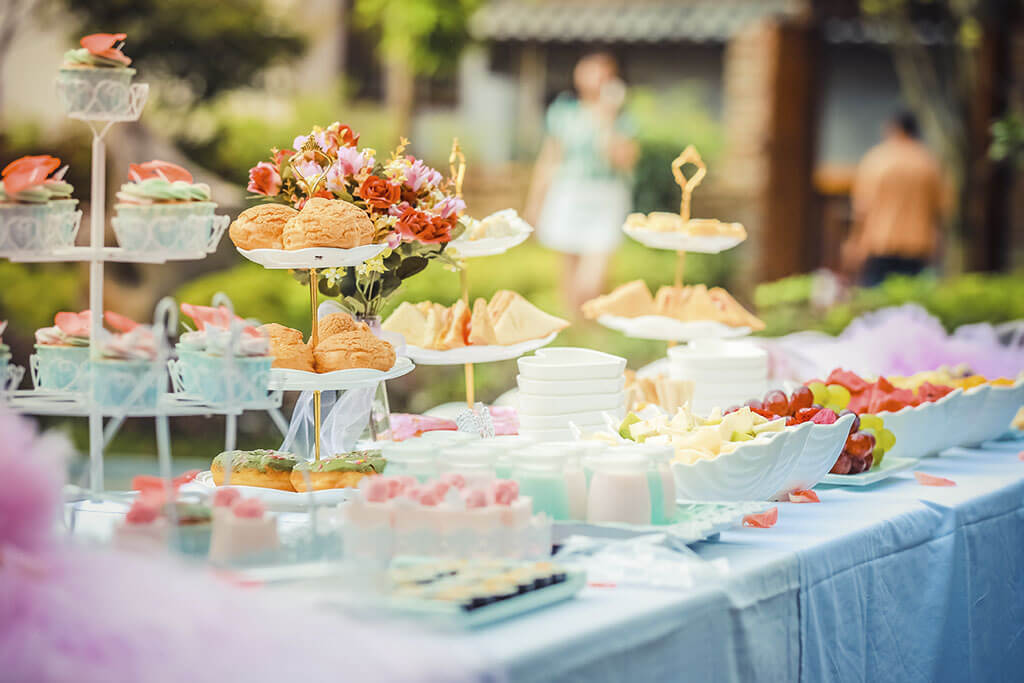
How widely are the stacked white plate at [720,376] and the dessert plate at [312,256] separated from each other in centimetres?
102

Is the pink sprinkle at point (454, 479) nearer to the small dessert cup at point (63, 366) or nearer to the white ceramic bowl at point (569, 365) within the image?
the small dessert cup at point (63, 366)

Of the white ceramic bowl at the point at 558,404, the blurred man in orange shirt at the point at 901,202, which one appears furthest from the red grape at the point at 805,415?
the blurred man in orange shirt at the point at 901,202

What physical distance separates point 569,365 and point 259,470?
66cm

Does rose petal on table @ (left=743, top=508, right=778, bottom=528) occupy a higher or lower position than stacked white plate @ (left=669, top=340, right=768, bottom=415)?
lower

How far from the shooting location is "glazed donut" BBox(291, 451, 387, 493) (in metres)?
2.40

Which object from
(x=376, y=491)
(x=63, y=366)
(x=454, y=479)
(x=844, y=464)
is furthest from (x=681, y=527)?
(x=63, y=366)

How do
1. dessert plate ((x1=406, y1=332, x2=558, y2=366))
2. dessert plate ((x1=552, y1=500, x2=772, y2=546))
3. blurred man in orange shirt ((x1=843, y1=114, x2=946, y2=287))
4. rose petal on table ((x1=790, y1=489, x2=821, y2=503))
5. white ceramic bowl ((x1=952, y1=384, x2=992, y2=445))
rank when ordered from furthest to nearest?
blurred man in orange shirt ((x1=843, y1=114, x2=946, y2=287)) → white ceramic bowl ((x1=952, y1=384, x2=992, y2=445)) → dessert plate ((x1=406, y1=332, x2=558, y2=366)) → rose petal on table ((x1=790, y1=489, x2=821, y2=503)) → dessert plate ((x1=552, y1=500, x2=772, y2=546))

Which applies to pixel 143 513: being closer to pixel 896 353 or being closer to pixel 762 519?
pixel 762 519

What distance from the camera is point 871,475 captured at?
2725 millimetres

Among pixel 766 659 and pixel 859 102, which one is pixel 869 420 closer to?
pixel 766 659

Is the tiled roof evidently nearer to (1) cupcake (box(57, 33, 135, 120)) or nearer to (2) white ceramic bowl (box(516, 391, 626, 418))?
(2) white ceramic bowl (box(516, 391, 626, 418))

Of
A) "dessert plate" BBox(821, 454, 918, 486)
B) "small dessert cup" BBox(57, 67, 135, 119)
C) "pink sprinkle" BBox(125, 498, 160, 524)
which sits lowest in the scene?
"dessert plate" BBox(821, 454, 918, 486)

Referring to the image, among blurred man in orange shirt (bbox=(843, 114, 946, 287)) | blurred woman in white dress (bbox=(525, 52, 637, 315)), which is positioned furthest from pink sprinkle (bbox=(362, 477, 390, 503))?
blurred man in orange shirt (bbox=(843, 114, 946, 287))

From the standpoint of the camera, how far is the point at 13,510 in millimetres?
1587
